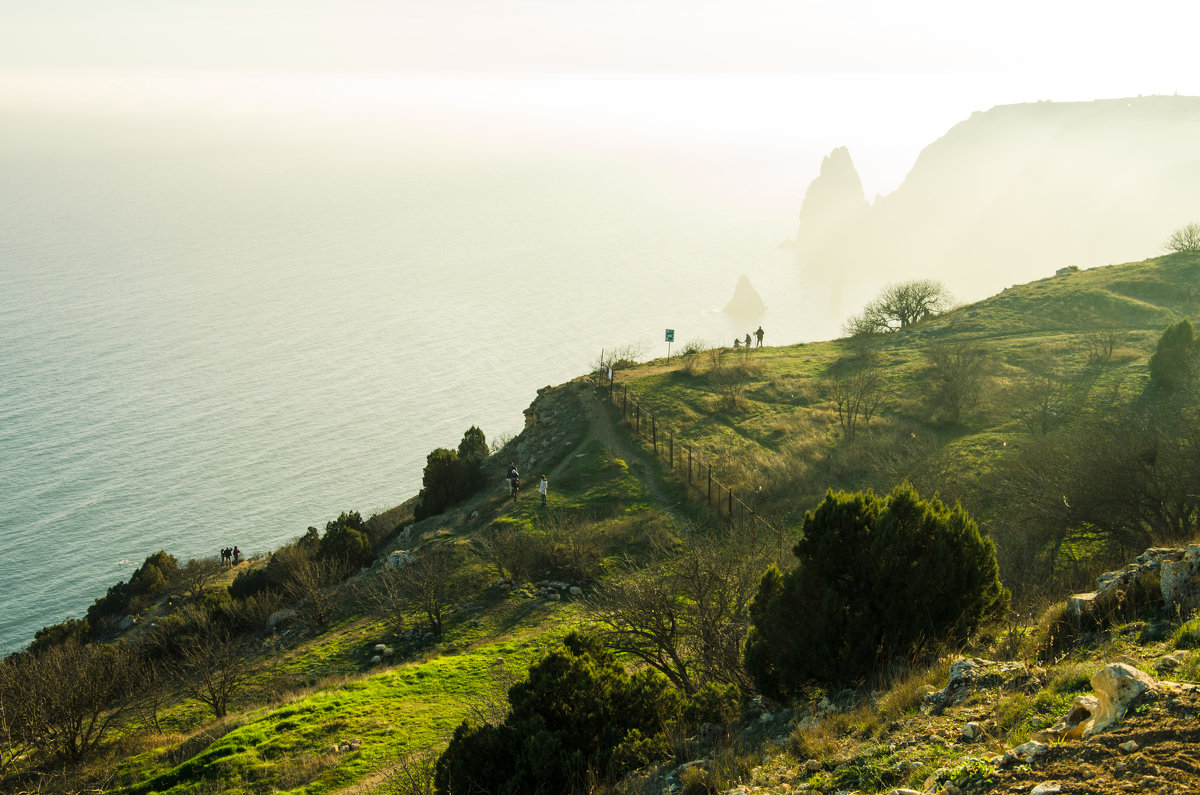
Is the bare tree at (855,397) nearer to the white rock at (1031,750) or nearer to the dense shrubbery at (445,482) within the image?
the dense shrubbery at (445,482)

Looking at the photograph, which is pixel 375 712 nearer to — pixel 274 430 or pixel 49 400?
pixel 274 430

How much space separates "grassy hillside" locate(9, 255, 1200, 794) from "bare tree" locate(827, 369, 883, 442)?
0.29m

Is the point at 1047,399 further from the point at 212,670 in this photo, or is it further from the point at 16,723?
the point at 16,723

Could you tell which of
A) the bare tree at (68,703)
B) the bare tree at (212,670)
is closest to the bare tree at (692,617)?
the bare tree at (212,670)

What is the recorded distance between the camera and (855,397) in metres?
39.6

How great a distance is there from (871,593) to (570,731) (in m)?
6.18

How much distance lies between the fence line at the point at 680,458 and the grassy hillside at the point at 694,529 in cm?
47

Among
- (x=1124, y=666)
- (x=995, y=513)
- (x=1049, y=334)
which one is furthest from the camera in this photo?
(x=1049, y=334)

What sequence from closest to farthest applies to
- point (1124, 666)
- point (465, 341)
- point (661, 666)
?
point (1124, 666)
point (661, 666)
point (465, 341)

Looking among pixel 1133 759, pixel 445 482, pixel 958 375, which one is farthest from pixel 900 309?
pixel 1133 759

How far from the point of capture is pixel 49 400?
9906 cm

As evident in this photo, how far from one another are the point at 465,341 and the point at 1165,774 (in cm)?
13303

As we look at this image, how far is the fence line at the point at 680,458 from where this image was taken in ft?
99.3

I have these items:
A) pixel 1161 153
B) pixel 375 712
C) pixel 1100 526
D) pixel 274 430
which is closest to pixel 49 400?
pixel 274 430
